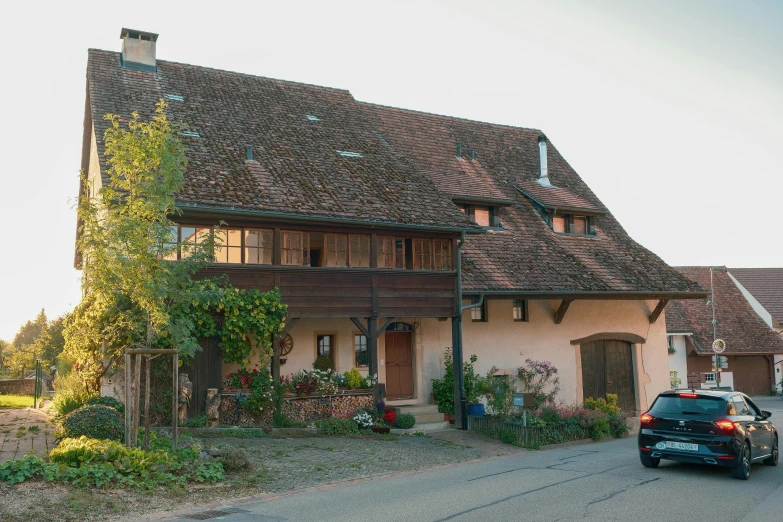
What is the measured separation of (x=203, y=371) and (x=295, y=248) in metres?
3.56

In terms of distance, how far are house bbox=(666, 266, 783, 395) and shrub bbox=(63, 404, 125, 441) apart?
1273 inches

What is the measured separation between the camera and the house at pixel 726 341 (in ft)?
131

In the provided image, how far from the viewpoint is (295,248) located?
59.1 feet

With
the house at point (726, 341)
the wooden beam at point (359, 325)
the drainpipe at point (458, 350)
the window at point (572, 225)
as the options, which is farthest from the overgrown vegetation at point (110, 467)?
the house at point (726, 341)

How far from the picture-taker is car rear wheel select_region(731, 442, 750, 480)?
11.9 metres

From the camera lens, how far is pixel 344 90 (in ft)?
85.1

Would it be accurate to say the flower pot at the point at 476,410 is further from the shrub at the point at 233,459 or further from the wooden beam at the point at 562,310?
the shrub at the point at 233,459

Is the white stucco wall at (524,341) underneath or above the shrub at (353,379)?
above

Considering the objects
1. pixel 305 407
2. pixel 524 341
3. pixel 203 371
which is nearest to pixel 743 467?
pixel 305 407

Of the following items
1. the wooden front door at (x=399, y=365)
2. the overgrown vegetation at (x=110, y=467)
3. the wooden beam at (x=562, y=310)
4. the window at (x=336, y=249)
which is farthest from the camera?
the wooden beam at (x=562, y=310)

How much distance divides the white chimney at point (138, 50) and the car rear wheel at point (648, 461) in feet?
55.0

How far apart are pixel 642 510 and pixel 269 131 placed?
1482cm

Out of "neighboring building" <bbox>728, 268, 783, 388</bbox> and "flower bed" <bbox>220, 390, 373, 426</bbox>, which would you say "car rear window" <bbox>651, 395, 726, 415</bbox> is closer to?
"flower bed" <bbox>220, 390, 373, 426</bbox>

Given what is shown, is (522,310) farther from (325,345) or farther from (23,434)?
(23,434)
